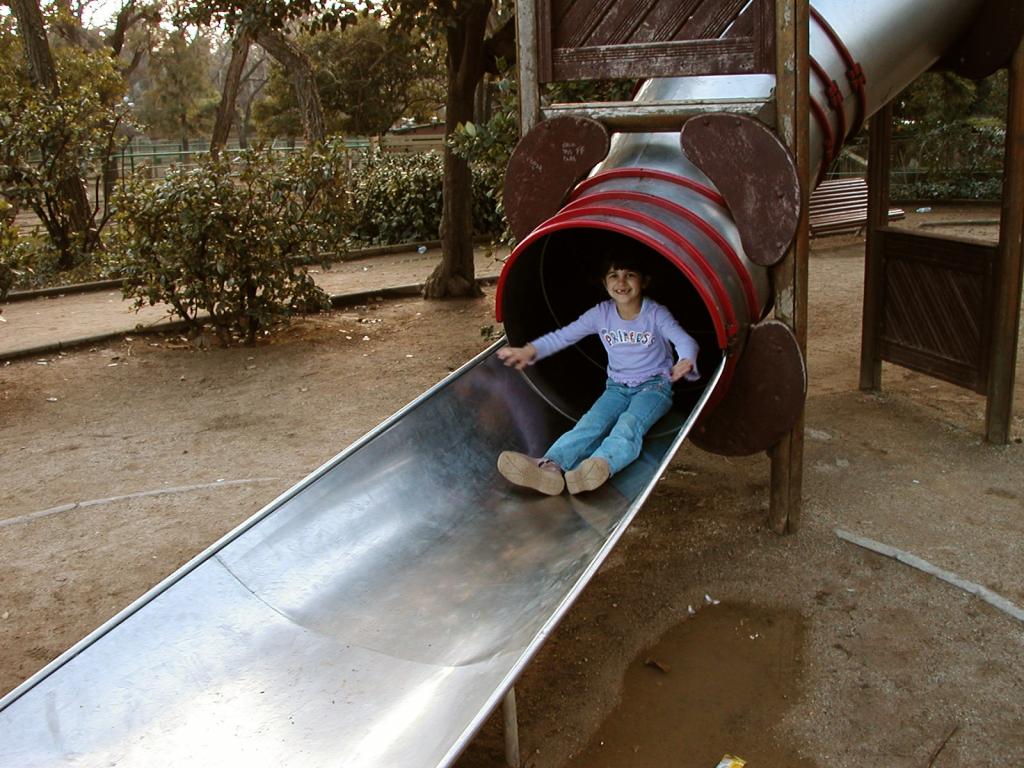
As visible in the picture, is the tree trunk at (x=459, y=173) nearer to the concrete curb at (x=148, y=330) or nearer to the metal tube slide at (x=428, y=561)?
the concrete curb at (x=148, y=330)

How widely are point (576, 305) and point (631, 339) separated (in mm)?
785

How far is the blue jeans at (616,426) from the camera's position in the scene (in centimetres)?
423

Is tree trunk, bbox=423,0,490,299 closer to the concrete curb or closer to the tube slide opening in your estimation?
the concrete curb

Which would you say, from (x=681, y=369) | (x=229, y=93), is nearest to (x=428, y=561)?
(x=681, y=369)

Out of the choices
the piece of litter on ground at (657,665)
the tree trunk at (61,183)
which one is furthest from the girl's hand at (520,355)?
the tree trunk at (61,183)

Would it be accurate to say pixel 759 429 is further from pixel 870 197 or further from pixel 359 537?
pixel 870 197

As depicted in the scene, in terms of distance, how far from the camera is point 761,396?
14.4 feet

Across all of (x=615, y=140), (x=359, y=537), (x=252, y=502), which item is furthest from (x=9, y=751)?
(x=615, y=140)

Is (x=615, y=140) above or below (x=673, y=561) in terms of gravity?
above

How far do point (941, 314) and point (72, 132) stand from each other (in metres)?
10.9

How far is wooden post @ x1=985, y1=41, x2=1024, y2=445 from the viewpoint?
5379mm

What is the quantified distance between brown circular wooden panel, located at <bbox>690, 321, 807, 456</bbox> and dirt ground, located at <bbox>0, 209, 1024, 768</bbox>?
51 centimetres

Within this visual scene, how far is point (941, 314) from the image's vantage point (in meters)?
6.04

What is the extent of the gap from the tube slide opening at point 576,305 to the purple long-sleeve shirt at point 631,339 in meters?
0.26
